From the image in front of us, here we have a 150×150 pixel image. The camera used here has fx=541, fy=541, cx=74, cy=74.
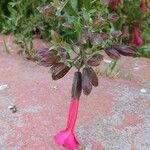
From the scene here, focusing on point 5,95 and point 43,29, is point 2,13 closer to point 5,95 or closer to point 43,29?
point 43,29

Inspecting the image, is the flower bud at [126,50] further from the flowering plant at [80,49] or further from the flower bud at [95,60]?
the flower bud at [95,60]

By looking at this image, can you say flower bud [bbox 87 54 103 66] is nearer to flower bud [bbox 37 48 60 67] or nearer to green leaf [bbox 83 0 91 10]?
flower bud [bbox 37 48 60 67]

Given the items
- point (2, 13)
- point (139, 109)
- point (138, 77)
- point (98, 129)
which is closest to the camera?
point (98, 129)

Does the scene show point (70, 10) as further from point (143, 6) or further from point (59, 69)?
point (143, 6)

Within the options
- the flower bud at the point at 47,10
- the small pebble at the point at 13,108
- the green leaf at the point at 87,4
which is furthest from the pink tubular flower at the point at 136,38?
the flower bud at the point at 47,10

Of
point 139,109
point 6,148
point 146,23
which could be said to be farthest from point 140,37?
point 6,148

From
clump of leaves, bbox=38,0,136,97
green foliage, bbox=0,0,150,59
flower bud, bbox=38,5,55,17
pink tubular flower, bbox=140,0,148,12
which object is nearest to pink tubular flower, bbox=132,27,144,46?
green foliage, bbox=0,0,150,59

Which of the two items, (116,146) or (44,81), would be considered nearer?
(116,146)
